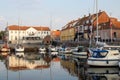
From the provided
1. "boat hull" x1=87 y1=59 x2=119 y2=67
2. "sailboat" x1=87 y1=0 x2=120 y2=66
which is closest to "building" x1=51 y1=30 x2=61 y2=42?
"sailboat" x1=87 y1=0 x2=120 y2=66

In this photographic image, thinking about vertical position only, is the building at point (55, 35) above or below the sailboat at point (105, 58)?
above

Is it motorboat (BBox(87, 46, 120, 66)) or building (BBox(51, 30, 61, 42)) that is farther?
building (BBox(51, 30, 61, 42))

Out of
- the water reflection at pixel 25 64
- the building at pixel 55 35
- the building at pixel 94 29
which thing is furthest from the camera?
the building at pixel 55 35

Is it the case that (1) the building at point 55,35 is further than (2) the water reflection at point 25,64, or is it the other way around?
(1) the building at point 55,35

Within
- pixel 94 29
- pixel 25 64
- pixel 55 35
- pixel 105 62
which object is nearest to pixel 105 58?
pixel 105 62

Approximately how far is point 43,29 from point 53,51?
7194 cm

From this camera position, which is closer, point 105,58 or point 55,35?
point 105,58

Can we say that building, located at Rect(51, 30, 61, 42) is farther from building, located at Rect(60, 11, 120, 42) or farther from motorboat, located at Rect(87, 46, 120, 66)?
motorboat, located at Rect(87, 46, 120, 66)

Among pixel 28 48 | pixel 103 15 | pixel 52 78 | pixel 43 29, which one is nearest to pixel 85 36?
pixel 103 15

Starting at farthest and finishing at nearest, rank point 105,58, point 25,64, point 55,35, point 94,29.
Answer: point 55,35 → point 94,29 → point 25,64 → point 105,58

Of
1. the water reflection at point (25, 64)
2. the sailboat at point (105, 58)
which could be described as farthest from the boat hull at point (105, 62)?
the water reflection at point (25, 64)

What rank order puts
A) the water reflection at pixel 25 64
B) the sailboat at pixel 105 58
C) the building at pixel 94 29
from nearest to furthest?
1. the sailboat at pixel 105 58
2. the water reflection at pixel 25 64
3. the building at pixel 94 29

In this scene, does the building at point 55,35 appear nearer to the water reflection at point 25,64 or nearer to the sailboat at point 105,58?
the water reflection at point 25,64

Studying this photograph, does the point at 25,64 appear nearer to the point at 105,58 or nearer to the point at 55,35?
the point at 105,58
